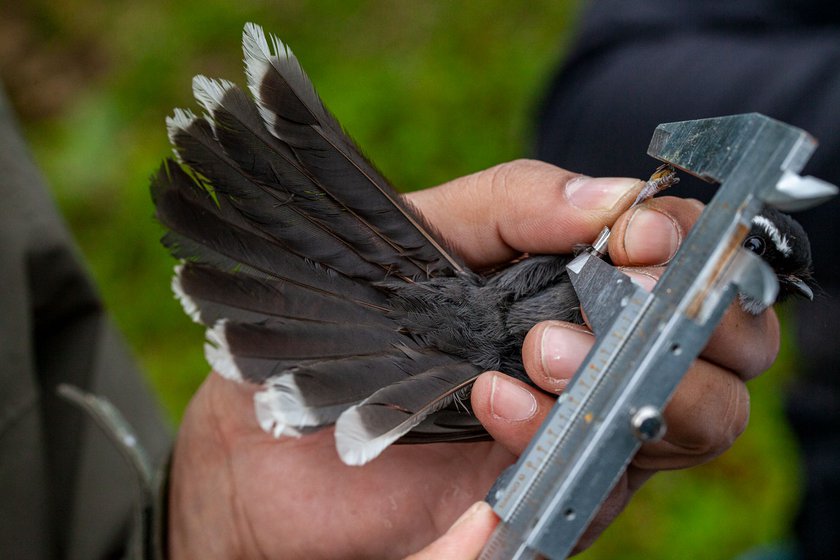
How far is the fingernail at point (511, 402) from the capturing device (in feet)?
5.70

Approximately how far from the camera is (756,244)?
1.92m

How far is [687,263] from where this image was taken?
3.81 feet

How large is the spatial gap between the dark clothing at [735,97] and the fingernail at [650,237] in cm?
55

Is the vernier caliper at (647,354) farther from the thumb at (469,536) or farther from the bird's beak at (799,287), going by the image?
the bird's beak at (799,287)

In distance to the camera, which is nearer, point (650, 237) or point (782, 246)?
point (650, 237)

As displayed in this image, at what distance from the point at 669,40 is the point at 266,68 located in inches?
68.5

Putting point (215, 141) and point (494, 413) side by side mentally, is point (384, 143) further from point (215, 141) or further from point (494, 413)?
point (494, 413)

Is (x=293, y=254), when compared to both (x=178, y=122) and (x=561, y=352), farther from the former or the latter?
(x=561, y=352)

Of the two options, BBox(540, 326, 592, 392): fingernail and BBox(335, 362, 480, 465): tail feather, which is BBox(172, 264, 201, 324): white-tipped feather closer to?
BBox(335, 362, 480, 465): tail feather

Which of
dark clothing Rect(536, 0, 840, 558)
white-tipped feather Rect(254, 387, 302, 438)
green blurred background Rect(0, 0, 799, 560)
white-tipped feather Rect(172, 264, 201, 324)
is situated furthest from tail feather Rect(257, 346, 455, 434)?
green blurred background Rect(0, 0, 799, 560)

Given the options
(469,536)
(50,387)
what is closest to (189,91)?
(50,387)

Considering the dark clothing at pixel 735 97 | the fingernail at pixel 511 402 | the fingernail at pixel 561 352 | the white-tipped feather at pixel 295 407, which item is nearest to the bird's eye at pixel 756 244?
the dark clothing at pixel 735 97

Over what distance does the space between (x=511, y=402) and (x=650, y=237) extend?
18.7 inches

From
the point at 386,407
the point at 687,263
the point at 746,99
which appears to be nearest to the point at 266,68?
the point at 386,407
